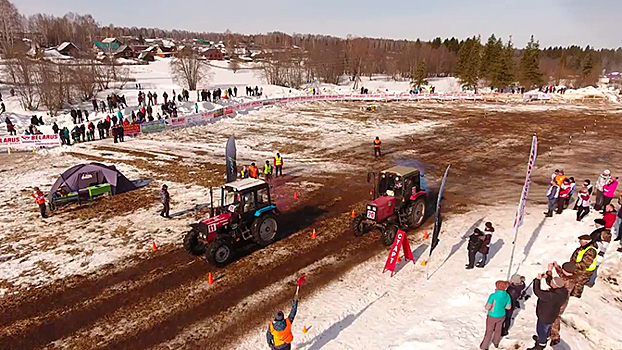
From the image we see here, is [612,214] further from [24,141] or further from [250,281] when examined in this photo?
[24,141]

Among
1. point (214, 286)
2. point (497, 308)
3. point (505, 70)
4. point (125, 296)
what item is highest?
point (505, 70)

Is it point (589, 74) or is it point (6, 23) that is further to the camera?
point (589, 74)

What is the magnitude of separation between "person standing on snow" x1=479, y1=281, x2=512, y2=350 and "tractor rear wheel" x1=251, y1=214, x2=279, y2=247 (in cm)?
641

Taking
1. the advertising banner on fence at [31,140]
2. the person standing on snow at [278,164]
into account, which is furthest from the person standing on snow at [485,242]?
the advertising banner on fence at [31,140]

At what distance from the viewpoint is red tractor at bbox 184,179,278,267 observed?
1018cm

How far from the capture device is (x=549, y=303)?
20.2ft

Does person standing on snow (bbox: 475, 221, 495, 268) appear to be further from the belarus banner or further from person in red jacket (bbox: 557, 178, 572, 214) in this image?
person in red jacket (bbox: 557, 178, 572, 214)

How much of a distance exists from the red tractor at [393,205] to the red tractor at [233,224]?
2893 millimetres

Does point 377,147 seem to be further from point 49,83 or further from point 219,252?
point 49,83

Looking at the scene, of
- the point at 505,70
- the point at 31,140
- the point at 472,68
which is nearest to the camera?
the point at 31,140

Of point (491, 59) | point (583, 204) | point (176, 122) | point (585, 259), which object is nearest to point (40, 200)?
point (585, 259)

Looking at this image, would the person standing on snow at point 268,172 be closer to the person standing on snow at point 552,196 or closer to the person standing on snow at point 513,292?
the person standing on snow at point 552,196

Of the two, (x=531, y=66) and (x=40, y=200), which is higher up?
(x=531, y=66)

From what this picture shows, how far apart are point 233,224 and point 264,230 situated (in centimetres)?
109
